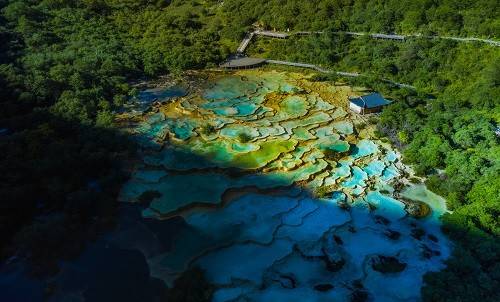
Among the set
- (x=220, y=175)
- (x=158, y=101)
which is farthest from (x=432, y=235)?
(x=158, y=101)

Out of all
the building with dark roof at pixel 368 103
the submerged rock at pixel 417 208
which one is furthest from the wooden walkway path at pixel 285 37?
the submerged rock at pixel 417 208

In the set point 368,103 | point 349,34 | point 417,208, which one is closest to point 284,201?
point 417,208

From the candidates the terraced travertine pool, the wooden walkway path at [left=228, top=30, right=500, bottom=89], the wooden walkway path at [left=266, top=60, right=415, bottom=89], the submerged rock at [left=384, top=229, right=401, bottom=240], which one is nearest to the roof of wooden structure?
the terraced travertine pool

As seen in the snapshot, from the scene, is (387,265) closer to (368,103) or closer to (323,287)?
(323,287)

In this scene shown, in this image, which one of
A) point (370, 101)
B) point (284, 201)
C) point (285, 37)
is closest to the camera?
point (284, 201)

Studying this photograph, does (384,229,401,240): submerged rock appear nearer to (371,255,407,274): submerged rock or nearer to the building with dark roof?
(371,255,407,274): submerged rock

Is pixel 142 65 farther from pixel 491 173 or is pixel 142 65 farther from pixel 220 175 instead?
pixel 491 173
